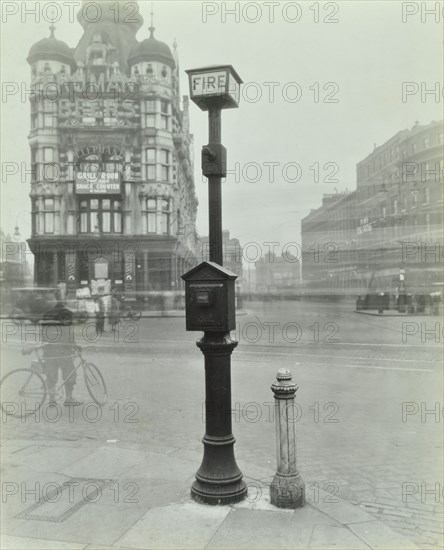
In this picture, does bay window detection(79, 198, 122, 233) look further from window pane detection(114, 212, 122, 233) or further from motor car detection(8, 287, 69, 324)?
motor car detection(8, 287, 69, 324)

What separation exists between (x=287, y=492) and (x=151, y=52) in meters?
39.4

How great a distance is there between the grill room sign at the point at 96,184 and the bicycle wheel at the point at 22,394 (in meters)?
32.7

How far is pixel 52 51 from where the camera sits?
119 feet

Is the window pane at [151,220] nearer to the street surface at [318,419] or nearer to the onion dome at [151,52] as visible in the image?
the onion dome at [151,52]

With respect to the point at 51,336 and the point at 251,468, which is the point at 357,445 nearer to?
the point at 251,468

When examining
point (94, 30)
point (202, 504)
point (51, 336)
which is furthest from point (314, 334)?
point (94, 30)

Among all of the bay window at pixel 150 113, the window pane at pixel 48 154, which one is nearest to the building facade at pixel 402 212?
the bay window at pixel 150 113

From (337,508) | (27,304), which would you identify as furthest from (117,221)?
(337,508)

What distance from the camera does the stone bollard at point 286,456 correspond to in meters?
4.20

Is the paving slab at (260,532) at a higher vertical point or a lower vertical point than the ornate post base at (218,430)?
lower

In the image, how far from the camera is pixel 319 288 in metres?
47.0

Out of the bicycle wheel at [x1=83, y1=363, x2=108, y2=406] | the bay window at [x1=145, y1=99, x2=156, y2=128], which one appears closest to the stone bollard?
the bicycle wheel at [x1=83, y1=363, x2=108, y2=406]

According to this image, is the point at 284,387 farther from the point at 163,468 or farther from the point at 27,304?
the point at 27,304

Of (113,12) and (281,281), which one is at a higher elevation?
(113,12)
